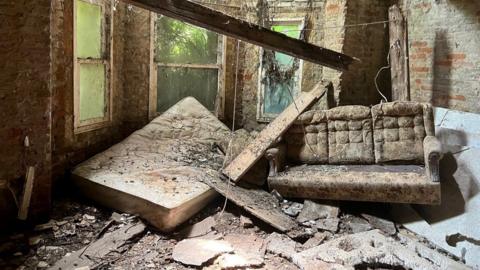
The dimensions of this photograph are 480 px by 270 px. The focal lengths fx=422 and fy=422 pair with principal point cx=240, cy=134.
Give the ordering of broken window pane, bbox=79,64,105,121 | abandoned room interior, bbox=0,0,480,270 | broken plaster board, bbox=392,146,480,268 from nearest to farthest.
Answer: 1. abandoned room interior, bbox=0,0,480,270
2. broken plaster board, bbox=392,146,480,268
3. broken window pane, bbox=79,64,105,121

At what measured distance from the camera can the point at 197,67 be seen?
231 inches

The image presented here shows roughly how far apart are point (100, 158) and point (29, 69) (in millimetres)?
1472

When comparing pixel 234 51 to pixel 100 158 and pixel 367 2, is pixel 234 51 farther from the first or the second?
pixel 100 158

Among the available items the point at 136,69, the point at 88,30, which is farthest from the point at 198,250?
the point at 136,69

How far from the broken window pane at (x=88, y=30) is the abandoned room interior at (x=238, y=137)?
2 centimetres

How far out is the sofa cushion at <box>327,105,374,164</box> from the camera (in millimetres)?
4594

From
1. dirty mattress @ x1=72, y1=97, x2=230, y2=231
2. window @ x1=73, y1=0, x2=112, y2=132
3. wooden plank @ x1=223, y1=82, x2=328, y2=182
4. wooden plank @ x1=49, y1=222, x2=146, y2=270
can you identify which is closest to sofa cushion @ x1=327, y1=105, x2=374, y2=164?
wooden plank @ x1=223, y1=82, x2=328, y2=182

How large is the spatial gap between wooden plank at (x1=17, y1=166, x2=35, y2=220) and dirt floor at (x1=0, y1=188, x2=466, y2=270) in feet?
0.52

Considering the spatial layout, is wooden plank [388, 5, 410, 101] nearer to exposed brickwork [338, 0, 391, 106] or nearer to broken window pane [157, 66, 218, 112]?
exposed brickwork [338, 0, 391, 106]

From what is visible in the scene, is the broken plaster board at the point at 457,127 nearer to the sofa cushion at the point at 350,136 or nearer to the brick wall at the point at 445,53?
the brick wall at the point at 445,53

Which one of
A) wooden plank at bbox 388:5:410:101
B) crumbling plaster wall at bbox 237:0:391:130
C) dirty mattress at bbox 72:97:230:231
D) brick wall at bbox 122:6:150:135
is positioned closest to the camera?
dirty mattress at bbox 72:97:230:231

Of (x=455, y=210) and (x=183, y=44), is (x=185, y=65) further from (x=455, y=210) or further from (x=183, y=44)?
(x=455, y=210)

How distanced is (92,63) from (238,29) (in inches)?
82.0

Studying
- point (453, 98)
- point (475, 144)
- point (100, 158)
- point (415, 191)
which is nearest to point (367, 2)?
point (453, 98)
